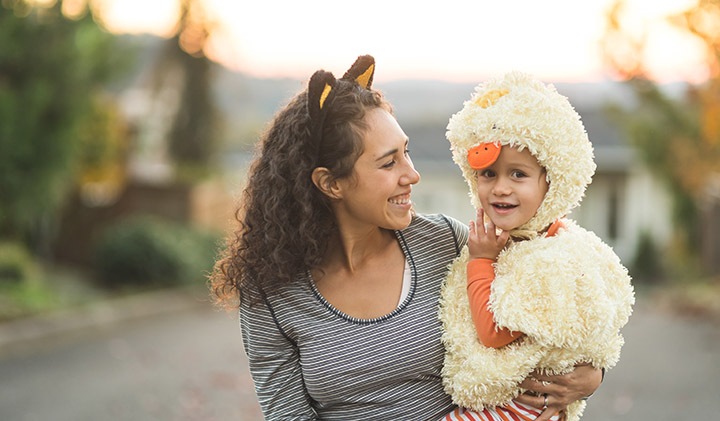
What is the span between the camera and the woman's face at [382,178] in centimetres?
231

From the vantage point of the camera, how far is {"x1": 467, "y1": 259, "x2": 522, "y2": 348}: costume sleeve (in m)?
2.23

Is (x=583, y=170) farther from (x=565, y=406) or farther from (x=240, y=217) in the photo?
(x=240, y=217)

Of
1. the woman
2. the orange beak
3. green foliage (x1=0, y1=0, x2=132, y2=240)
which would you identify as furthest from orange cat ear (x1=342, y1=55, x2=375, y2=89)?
green foliage (x1=0, y1=0, x2=132, y2=240)

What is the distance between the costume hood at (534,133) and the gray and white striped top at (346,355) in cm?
40

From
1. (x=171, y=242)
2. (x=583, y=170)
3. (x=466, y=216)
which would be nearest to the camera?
(x=583, y=170)

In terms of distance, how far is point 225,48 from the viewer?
15016 mm

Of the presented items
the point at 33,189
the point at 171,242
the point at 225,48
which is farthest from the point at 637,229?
the point at 33,189

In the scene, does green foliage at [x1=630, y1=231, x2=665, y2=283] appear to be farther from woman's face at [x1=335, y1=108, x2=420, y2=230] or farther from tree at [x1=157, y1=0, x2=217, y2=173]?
woman's face at [x1=335, y1=108, x2=420, y2=230]

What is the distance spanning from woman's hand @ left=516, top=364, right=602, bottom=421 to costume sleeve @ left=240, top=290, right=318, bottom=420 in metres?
0.68

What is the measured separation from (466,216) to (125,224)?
1371 centimetres

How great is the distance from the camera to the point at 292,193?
2422 mm

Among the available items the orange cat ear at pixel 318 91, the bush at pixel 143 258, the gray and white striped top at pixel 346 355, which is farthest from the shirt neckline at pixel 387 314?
the bush at pixel 143 258

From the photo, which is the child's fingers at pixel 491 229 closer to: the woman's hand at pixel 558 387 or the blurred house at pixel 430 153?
the woman's hand at pixel 558 387

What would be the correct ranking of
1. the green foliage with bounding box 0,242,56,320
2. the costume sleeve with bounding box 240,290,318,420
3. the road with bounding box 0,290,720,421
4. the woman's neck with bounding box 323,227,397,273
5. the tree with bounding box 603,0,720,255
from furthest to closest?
the tree with bounding box 603,0,720,255, the green foliage with bounding box 0,242,56,320, the road with bounding box 0,290,720,421, the woman's neck with bounding box 323,227,397,273, the costume sleeve with bounding box 240,290,318,420
